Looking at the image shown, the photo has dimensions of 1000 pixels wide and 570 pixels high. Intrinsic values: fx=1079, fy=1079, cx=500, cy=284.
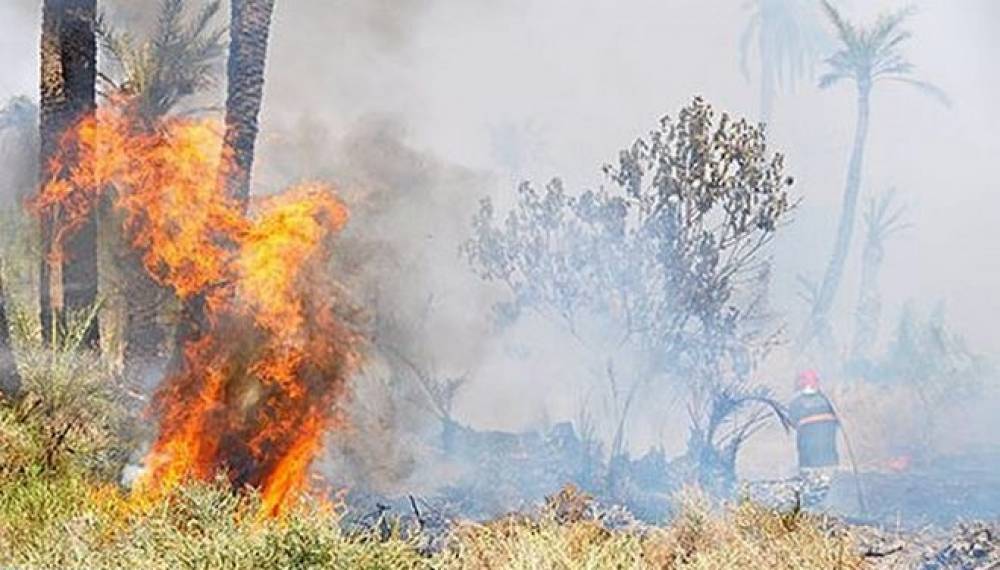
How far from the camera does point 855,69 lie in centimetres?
3519

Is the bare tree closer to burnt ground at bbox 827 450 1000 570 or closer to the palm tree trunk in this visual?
burnt ground at bbox 827 450 1000 570

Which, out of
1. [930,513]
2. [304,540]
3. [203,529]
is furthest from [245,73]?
[930,513]

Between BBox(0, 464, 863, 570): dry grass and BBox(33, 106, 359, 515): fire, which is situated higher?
BBox(33, 106, 359, 515): fire

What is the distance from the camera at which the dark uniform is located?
774 inches

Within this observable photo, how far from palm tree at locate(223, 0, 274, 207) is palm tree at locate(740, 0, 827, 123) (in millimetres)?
32444

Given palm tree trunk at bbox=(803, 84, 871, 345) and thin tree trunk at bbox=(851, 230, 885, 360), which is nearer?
thin tree trunk at bbox=(851, 230, 885, 360)

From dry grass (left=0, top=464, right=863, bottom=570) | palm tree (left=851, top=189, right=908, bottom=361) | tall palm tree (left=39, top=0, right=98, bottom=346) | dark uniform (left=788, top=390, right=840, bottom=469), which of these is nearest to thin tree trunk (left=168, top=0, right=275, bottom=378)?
tall palm tree (left=39, top=0, right=98, bottom=346)

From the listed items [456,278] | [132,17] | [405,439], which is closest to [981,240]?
[456,278]

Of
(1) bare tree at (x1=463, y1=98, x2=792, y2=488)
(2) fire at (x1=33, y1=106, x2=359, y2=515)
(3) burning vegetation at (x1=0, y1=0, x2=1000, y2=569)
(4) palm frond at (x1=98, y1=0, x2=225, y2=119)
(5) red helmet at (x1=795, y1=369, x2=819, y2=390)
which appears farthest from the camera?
(5) red helmet at (x1=795, y1=369, x2=819, y2=390)

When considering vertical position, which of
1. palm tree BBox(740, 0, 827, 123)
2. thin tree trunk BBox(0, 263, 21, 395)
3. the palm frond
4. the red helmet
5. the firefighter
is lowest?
the firefighter

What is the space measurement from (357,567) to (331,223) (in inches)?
393

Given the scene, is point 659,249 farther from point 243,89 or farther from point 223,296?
point 223,296

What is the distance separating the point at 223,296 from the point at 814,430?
38.9 ft

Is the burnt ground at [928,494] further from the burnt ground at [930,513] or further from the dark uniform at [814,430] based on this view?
the dark uniform at [814,430]
